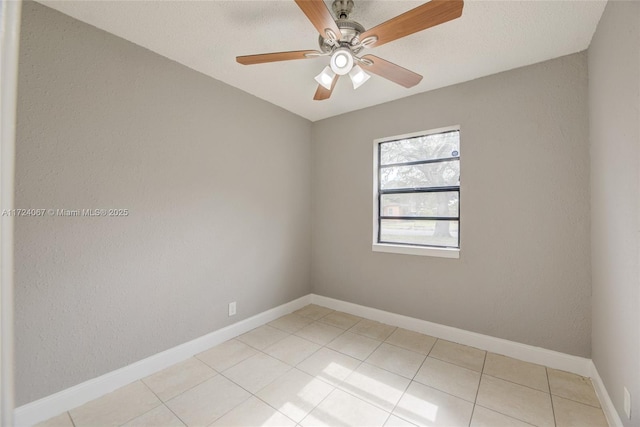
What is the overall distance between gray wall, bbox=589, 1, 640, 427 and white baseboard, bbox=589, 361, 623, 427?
5cm

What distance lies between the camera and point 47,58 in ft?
5.52

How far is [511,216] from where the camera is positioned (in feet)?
7.73

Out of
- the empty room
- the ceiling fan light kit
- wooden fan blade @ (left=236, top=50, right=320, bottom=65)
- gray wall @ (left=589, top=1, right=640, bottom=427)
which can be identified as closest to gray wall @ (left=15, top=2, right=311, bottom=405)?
the empty room

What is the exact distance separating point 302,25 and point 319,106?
136cm

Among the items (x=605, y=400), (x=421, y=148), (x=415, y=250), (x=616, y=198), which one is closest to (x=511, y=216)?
(x=616, y=198)

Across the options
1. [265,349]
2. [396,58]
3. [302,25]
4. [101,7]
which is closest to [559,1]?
[396,58]

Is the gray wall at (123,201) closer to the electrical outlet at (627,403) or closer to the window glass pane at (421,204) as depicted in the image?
the window glass pane at (421,204)

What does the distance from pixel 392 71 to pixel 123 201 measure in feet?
7.01

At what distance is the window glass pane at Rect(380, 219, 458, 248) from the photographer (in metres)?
2.73

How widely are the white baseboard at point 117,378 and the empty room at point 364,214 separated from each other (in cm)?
1

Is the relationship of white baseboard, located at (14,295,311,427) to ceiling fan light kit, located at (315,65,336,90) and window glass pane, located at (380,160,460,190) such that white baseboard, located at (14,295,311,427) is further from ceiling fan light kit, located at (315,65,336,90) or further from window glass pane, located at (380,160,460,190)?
ceiling fan light kit, located at (315,65,336,90)

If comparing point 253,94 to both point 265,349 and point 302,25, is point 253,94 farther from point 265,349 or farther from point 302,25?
point 265,349

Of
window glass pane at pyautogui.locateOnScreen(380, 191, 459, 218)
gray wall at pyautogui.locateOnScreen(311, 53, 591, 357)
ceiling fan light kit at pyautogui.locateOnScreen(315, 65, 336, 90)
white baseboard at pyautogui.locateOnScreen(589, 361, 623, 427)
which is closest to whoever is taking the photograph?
white baseboard at pyautogui.locateOnScreen(589, 361, 623, 427)

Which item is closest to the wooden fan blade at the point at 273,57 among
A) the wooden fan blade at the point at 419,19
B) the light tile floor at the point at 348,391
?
the wooden fan blade at the point at 419,19
